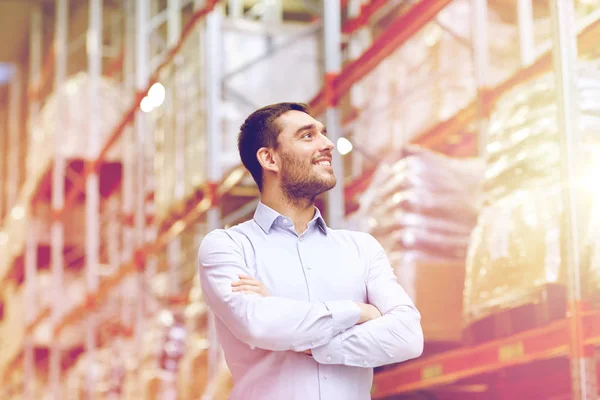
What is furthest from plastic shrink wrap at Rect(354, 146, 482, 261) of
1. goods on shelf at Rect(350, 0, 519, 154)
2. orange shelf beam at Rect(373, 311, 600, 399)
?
goods on shelf at Rect(350, 0, 519, 154)

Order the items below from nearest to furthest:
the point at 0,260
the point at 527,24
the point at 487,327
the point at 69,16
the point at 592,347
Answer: the point at 592,347 < the point at 487,327 < the point at 527,24 < the point at 69,16 < the point at 0,260

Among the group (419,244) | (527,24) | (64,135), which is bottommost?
(419,244)

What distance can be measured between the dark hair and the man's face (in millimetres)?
20

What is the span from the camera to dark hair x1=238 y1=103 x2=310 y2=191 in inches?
104

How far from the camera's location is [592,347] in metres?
3.04

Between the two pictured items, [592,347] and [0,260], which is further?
[0,260]

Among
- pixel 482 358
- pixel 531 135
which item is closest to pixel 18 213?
pixel 482 358

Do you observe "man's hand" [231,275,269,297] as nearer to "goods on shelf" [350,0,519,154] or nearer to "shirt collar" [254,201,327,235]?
"shirt collar" [254,201,327,235]

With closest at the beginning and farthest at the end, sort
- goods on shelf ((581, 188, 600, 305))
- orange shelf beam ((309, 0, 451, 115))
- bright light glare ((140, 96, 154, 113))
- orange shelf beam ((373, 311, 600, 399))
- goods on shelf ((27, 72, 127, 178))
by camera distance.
A: goods on shelf ((581, 188, 600, 305))
orange shelf beam ((373, 311, 600, 399))
orange shelf beam ((309, 0, 451, 115))
bright light glare ((140, 96, 154, 113))
goods on shelf ((27, 72, 127, 178))

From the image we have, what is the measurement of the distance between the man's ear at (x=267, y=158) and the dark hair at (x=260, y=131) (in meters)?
0.02

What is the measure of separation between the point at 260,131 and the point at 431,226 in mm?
1729

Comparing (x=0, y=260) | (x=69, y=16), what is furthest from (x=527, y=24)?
(x=0, y=260)

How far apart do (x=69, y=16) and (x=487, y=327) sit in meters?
12.2

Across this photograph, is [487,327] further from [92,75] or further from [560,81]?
[92,75]
